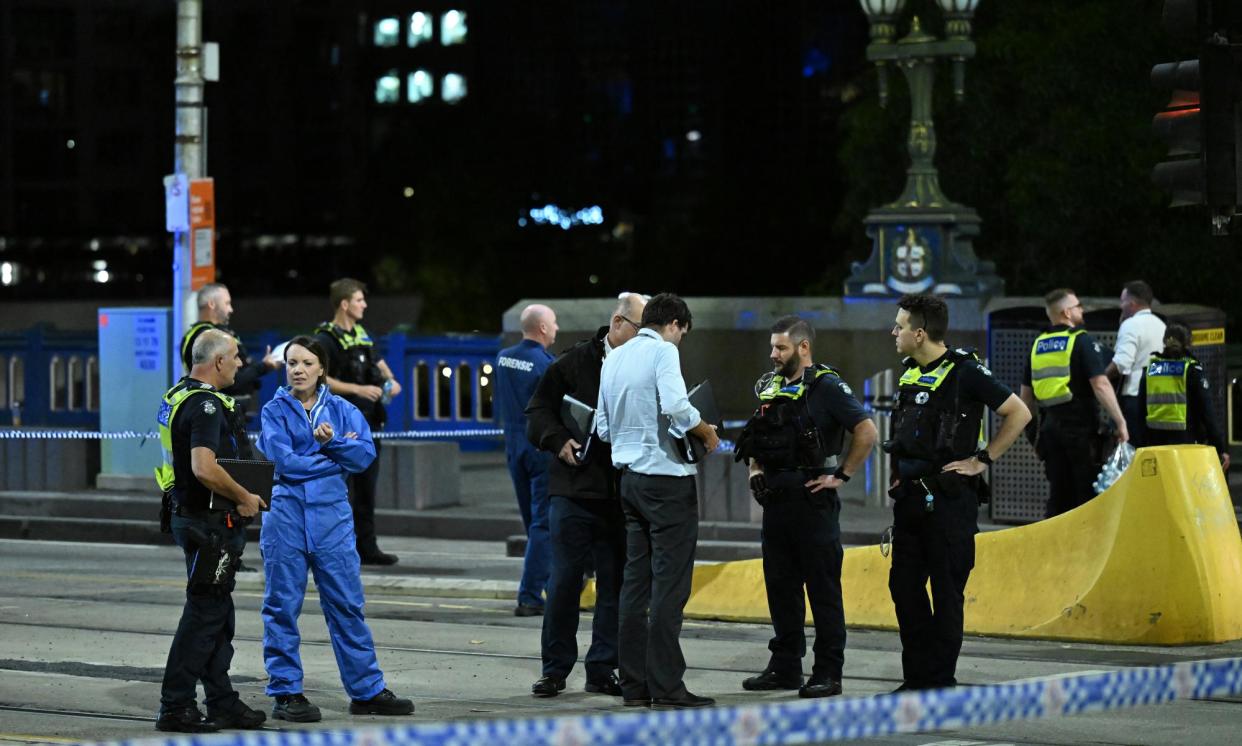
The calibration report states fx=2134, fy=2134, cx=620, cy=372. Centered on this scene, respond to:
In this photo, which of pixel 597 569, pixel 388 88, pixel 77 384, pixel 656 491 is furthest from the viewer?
pixel 388 88

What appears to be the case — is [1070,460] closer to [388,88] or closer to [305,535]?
[305,535]

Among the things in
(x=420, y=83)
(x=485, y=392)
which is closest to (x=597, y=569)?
(x=485, y=392)

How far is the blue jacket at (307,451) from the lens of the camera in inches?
351

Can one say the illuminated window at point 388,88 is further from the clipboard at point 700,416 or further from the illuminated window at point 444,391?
the clipboard at point 700,416

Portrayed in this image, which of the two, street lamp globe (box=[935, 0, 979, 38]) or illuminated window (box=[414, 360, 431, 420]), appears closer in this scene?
street lamp globe (box=[935, 0, 979, 38])

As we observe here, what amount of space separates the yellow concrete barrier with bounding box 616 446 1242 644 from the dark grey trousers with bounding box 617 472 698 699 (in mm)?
2669

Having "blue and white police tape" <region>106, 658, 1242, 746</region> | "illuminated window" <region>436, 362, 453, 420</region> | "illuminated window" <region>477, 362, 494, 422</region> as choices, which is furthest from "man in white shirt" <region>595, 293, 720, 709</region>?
"illuminated window" <region>436, 362, 453, 420</region>

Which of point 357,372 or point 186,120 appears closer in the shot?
point 357,372

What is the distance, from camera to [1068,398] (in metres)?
14.0

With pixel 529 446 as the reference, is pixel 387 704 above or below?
below

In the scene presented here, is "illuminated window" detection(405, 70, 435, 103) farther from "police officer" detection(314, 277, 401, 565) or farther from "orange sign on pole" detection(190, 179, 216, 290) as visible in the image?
"police officer" detection(314, 277, 401, 565)

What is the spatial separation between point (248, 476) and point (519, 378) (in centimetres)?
367

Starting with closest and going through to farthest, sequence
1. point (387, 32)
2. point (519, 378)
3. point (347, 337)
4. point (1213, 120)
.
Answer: point (1213, 120) → point (519, 378) → point (347, 337) → point (387, 32)

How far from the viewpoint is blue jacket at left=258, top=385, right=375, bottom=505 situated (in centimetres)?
891
